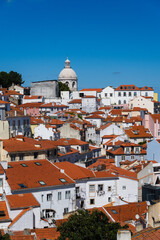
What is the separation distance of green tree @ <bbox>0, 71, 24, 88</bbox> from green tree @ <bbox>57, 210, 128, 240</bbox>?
9688 centimetres

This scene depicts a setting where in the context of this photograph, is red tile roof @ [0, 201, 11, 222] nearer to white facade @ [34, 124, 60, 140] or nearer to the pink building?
white facade @ [34, 124, 60, 140]

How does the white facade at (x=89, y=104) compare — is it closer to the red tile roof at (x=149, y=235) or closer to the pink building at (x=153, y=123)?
the pink building at (x=153, y=123)

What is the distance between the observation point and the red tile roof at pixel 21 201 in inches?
1253

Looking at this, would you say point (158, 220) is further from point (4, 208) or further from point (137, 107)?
point (137, 107)

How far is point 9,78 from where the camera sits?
120 metres

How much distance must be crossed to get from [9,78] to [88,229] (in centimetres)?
9968

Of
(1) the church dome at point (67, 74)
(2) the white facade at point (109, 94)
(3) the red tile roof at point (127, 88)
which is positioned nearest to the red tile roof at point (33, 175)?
(2) the white facade at point (109, 94)

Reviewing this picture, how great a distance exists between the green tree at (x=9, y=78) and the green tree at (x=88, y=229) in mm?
96881

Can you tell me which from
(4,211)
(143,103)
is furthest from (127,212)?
(143,103)

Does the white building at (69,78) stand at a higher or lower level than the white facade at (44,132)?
Answer: higher

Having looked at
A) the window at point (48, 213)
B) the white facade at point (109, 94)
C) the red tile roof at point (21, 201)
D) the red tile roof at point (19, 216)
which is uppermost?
the white facade at point (109, 94)

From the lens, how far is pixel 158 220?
21312 millimetres

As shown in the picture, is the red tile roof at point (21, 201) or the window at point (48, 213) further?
the window at point (48, 213)

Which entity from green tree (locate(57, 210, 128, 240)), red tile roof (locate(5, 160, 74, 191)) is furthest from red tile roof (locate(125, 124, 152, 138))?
green tree (locate(57, 210, 128, 240))
